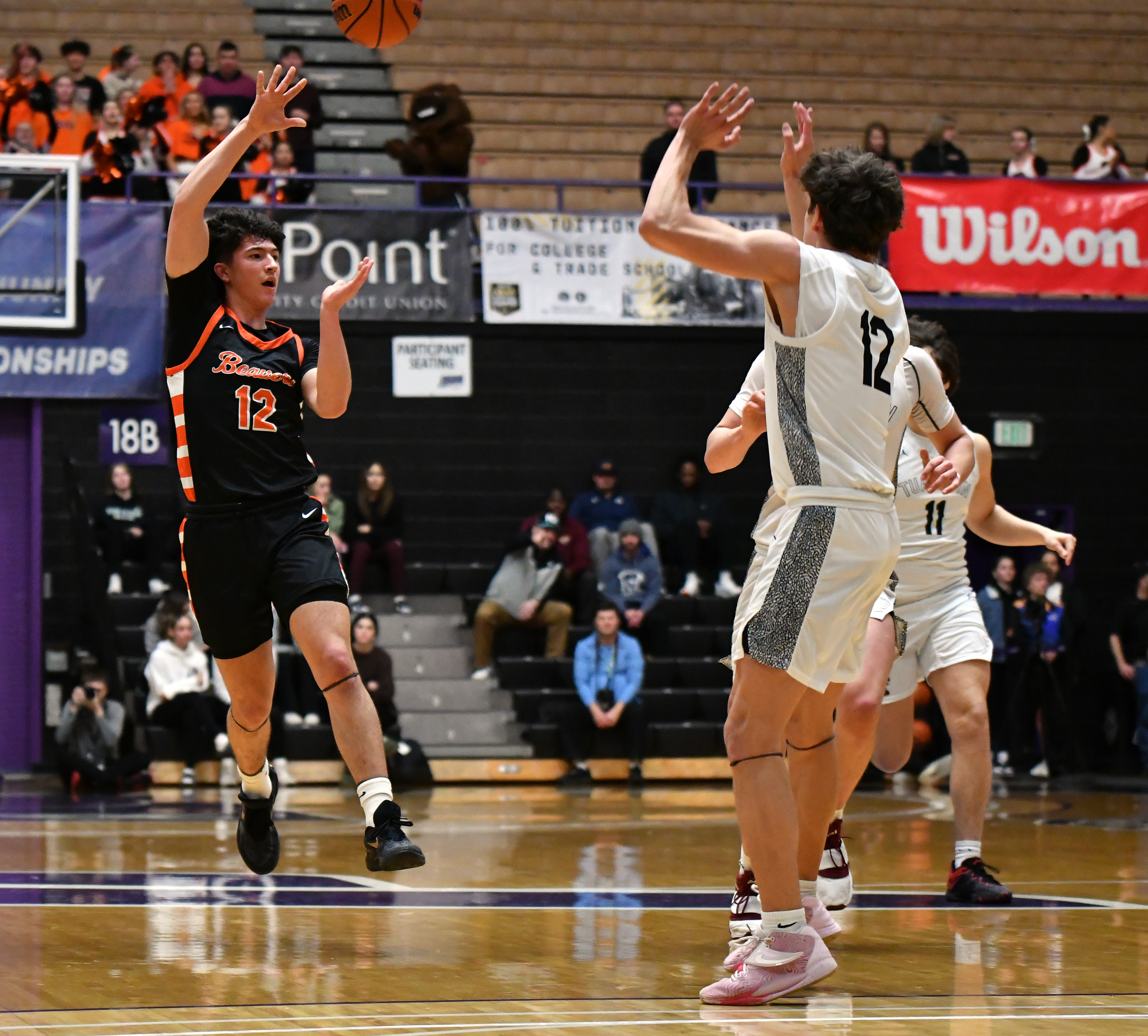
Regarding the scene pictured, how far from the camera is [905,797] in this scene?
12234mm

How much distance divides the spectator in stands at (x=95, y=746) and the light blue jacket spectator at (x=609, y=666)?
3345 mm

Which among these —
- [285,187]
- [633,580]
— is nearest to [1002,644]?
[633,580]

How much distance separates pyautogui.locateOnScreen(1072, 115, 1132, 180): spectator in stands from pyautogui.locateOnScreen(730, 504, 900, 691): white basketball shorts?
13251 millimetres

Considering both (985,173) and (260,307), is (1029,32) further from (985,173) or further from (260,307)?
(260,307)

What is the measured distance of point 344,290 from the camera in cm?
563

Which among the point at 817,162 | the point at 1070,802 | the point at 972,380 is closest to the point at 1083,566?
the point at 972,380

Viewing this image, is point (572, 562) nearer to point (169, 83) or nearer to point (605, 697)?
point (605, 697)

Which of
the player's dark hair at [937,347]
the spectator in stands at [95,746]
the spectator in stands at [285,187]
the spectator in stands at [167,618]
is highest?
the spectator in stands at [285,187]

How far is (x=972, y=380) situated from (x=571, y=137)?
4951 mm

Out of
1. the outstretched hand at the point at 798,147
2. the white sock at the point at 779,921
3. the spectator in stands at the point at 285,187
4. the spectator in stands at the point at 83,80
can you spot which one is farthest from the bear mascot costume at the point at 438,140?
the white sock at the point at 779,921

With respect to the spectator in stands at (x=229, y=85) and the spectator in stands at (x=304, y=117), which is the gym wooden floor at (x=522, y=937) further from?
the spectator in stands at (x=229, y=85)

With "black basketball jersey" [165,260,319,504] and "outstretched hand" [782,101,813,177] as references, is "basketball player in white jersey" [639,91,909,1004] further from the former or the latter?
"black basketball jersey" [165,260,319,504]

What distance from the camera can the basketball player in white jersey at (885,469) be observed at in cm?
490

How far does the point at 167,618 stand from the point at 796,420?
378 inches
